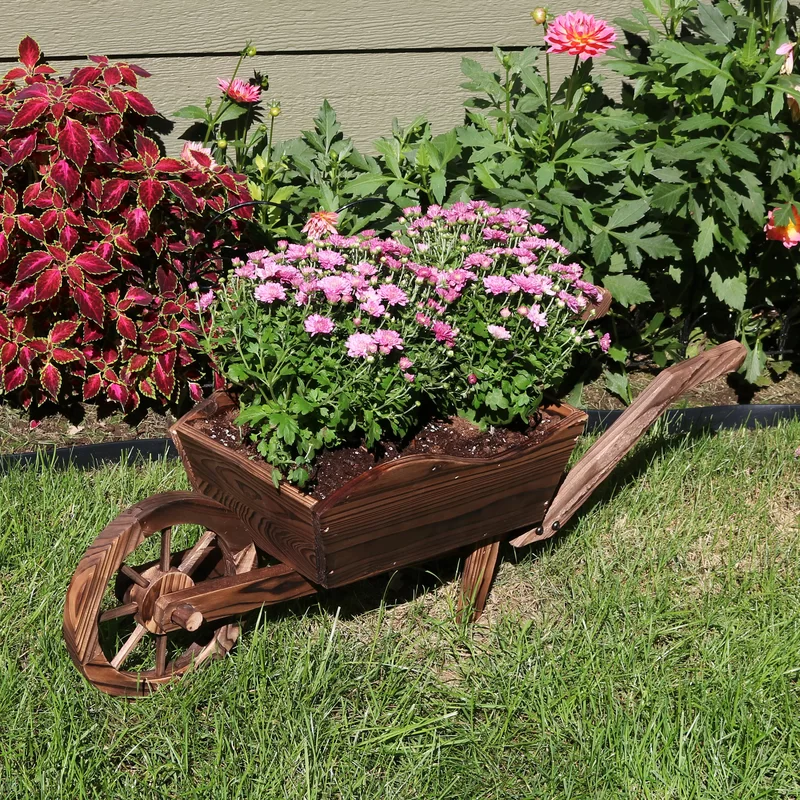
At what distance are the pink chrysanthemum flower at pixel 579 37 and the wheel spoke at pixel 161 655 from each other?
5.77 ft

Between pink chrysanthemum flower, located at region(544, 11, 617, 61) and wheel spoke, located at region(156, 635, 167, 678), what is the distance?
1.76 m

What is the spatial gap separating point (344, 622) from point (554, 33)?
162 centimetres

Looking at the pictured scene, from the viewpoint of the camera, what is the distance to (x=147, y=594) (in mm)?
1998

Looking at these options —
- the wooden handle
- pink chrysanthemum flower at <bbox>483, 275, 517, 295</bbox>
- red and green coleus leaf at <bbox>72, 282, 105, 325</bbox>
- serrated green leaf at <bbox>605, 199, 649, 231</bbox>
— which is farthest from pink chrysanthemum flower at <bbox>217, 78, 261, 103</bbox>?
the wooden handle

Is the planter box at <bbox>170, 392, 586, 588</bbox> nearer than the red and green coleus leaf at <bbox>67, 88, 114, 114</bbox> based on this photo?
Yes

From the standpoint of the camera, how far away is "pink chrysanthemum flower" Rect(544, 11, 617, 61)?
8.59 ft

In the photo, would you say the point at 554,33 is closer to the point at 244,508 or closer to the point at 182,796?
the point at 244,508

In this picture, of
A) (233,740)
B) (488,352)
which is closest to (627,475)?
(488,352)

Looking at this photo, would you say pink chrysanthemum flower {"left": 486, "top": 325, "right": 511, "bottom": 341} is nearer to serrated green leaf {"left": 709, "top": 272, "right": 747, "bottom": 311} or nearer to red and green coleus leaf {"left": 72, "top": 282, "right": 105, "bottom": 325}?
red and green coleus leaf {"left": 72, "top": 282, "right": 105, "bottom": 325}

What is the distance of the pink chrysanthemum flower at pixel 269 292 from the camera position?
1.96 metres

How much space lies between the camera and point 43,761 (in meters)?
1.89

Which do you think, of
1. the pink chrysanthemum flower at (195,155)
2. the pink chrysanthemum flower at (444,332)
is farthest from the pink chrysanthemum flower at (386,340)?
the pink chrysanthemum flower at (195,155)

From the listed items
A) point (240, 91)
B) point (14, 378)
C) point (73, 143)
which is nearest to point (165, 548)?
point (14, 378)

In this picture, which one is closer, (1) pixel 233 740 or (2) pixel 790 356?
(1) pixel 233 740
